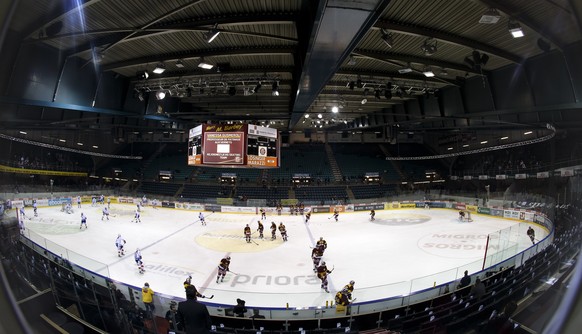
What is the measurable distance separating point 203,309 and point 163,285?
18.8 feet

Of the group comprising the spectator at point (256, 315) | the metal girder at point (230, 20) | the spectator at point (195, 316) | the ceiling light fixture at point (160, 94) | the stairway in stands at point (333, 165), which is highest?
the metal girder at point (230, 20)

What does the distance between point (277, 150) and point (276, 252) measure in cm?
487

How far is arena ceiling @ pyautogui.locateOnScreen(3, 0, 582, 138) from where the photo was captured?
2.54 metres

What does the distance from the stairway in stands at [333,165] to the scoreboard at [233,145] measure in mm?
20866

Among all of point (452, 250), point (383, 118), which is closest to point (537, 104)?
point (452, 250)

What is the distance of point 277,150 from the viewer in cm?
1176

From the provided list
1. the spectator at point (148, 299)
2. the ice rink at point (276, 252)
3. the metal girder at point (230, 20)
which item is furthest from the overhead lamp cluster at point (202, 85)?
the spectator at point (148, 299)

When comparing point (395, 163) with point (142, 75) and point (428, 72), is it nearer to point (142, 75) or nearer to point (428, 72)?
point (428, 72)

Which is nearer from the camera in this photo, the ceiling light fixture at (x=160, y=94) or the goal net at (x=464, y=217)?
the ceiling light fixture at (x=160, y=94)

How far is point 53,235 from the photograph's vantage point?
11.1 m

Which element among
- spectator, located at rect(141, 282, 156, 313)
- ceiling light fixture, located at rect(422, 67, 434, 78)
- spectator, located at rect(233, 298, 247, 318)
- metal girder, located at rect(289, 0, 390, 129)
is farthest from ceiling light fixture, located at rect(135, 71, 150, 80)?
ceiling light fixture, located at rect(422, 67, 434, 78)

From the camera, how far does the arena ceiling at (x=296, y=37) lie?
2.54 meters

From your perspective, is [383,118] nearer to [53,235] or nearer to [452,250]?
[452,250]

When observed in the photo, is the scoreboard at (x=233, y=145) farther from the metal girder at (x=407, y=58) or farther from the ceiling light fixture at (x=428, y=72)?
the ceiling light fixture at (x=428, y=72)
